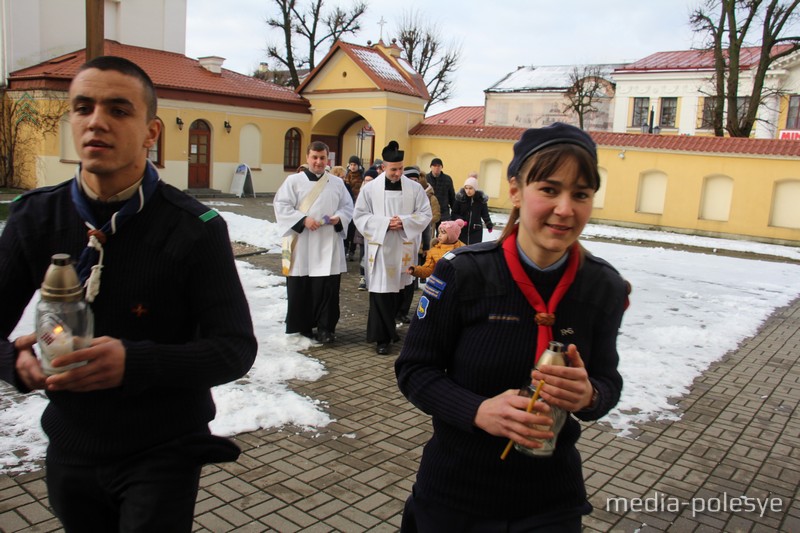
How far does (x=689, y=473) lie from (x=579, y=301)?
3297 mm

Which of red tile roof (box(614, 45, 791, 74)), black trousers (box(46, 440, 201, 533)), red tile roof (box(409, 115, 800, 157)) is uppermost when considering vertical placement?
red tile roof (box(614, 45, 791, 74))

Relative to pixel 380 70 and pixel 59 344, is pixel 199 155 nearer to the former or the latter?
pixel 380 70

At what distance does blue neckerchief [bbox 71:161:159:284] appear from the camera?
1848mm

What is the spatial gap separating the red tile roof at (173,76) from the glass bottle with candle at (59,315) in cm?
2468

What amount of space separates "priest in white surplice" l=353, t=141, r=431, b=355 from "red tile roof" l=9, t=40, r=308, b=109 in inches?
774

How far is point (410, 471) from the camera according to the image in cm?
444

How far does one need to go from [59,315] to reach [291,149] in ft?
97.8

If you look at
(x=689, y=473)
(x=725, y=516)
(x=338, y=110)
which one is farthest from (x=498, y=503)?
(x=338, y=110)

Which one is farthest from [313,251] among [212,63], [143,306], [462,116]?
[462,116]

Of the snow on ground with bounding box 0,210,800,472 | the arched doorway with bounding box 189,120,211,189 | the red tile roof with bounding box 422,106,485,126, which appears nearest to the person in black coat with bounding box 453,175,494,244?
the snow on ground with bounding box 0,210,800,472

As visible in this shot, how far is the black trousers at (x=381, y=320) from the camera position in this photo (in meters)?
7.25

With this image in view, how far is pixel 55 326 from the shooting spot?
1628 mm

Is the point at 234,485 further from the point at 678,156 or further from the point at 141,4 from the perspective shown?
the point at 141,4

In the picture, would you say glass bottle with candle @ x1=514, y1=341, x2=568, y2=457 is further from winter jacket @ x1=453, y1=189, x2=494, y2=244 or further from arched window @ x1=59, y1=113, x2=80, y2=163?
arched window @ x1=59, y1=113, x2=80, y2=163
